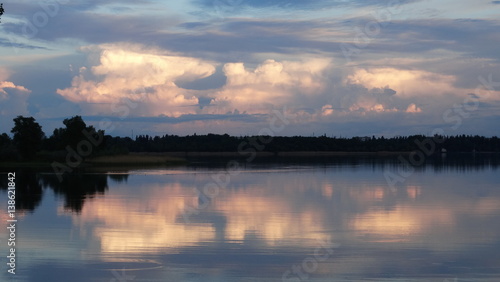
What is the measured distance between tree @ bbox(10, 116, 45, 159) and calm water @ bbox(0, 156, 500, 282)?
4202 cm

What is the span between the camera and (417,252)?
1577 cm

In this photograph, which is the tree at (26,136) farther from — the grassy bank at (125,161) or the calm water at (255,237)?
the calm water at (255,237)

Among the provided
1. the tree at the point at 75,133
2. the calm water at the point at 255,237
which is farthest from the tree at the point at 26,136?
the calm water at the point at 255,237

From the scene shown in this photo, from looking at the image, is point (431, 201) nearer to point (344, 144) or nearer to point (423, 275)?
point (423, 275)

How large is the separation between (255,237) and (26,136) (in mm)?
58591

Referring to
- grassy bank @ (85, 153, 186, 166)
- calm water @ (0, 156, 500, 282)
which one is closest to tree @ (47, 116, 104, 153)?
grassy bank @ (85, 153, 186, 166)

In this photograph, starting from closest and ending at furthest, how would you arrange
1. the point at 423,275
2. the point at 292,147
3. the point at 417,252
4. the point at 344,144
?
1. the point at 423,275
2. the point at 417,252
3. the point at 292,147
4. the point at 344,144

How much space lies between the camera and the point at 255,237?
18.0 m

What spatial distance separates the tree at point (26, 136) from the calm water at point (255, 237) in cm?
4202

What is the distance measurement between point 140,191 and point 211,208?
31.5ft

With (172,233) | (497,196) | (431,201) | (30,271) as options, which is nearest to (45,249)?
(30,271)

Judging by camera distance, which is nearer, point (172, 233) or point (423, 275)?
point (423, 275)

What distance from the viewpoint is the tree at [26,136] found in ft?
235

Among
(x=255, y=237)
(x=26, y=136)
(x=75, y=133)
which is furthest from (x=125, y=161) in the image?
(x=255, y=237)
